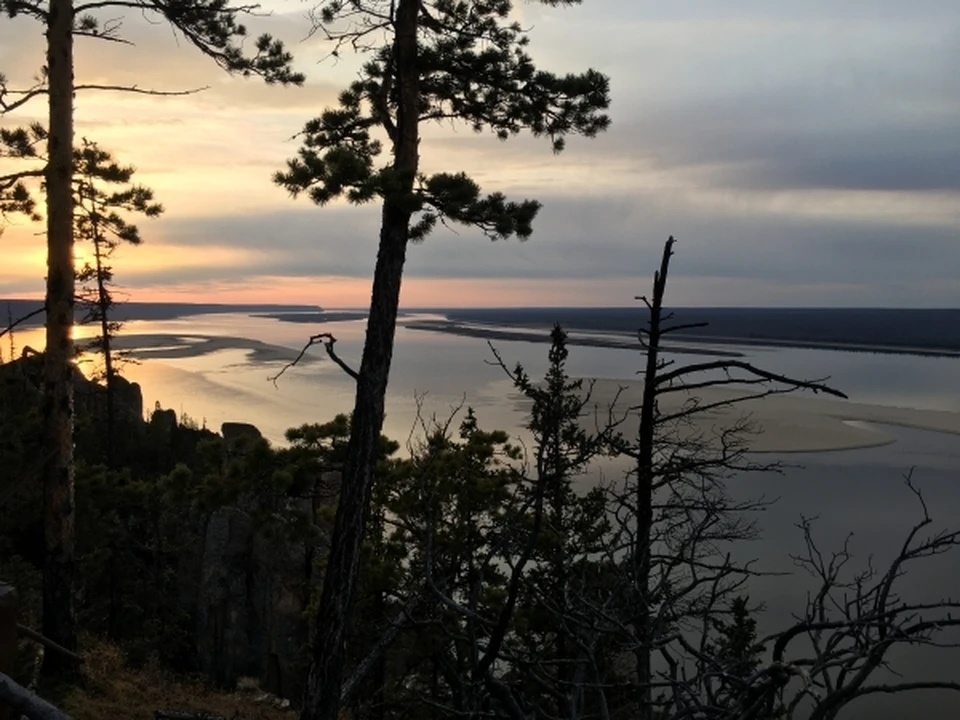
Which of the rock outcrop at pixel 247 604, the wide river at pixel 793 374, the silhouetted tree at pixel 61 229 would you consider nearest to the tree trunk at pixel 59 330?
the silhouetted tree at pixel 61 229

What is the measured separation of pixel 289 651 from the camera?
938 inches

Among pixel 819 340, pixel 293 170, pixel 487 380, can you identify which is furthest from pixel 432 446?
pixel 819 340

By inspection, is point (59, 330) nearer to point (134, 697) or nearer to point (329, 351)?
point (329, 351)

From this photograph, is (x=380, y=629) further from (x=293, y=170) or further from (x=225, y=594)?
(x=225, y=594)

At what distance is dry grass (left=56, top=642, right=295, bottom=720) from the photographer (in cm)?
1185

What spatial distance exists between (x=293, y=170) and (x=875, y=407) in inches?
2065

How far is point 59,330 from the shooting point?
11242 mm

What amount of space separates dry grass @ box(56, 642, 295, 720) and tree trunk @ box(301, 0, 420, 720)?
3828 millimetres

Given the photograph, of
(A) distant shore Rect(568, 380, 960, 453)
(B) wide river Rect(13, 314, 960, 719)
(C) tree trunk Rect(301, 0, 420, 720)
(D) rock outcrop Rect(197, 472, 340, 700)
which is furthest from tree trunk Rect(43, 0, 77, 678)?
(A) distant shore Rect(568, 380, 960, 453)

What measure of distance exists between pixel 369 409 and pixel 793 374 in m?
65.3

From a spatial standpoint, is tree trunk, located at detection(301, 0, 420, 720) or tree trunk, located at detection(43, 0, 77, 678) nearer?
tree trunk, located at detection(301, 0, 420, 720)

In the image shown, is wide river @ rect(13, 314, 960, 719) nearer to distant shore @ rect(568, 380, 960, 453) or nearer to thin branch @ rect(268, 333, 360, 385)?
distant shore @ rect(568, 380, 960, 453)

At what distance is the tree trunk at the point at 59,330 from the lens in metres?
11.0

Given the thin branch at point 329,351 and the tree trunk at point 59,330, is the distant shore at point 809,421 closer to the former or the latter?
the tree trunk at point 59,330
